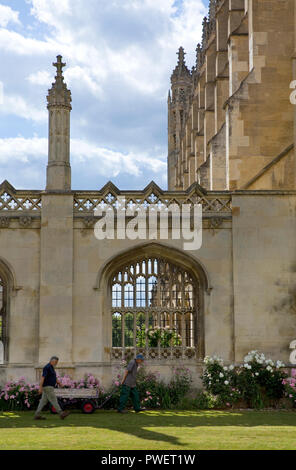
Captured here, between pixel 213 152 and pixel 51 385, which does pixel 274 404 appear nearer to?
pixel 51 385

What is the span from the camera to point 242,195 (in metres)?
18.0

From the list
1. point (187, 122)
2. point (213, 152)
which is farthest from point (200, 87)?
point (213, 152)

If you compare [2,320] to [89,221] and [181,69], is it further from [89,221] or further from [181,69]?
[181,69]

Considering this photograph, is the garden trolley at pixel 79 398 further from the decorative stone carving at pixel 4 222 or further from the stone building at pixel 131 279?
the decorative stone carving at pixel 4 222

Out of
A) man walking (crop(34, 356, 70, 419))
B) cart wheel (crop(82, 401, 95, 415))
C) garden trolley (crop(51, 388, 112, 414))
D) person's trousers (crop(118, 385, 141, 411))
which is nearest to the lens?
man walking (crop(34, 356, 70, 419))

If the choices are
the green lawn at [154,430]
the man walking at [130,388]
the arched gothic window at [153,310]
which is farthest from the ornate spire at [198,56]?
the green lawn at [154,430]

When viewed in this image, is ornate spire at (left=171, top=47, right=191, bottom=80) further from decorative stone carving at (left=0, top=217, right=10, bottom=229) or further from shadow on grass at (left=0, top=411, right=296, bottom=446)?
shadow on grass at (left=0, top=411, right=296, bottom=446)

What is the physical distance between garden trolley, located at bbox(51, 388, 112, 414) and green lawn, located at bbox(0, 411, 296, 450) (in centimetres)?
20

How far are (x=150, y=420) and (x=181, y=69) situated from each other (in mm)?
47754

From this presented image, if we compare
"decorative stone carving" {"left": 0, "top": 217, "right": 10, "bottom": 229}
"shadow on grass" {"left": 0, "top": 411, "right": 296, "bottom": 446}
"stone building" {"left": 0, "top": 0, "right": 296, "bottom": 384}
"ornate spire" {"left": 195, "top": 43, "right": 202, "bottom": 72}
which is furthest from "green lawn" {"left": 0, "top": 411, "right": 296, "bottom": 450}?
"ornate spire" {"left": 195, "top": 43, "right": 202, "bottom": 72}

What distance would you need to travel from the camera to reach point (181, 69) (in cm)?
5828

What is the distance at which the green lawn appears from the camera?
10.4m

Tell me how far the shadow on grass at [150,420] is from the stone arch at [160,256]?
2.97 m
